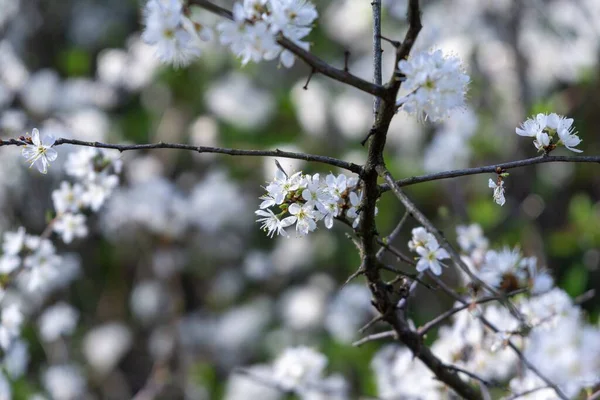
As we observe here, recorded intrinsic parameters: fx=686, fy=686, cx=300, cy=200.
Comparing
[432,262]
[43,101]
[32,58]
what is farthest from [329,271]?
[432,262]

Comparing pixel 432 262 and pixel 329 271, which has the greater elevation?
pixel 329 271

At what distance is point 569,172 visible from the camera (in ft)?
11.4

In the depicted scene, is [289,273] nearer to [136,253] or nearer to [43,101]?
[136,253]

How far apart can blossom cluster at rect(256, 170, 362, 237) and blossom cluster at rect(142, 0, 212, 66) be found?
8.1 inches

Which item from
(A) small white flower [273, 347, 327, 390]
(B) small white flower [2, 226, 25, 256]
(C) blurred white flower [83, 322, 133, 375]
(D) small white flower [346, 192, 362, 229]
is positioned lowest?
(D) small white flower [346, 192, 362, 229]

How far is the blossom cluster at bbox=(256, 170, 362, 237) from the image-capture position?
0.90m

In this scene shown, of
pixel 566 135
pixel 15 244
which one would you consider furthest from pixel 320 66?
pixel 15 244

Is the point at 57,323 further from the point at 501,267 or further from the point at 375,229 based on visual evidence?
the point at 375,229

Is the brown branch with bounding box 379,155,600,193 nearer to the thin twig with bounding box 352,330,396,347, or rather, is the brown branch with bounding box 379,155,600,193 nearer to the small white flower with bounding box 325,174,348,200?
the small white flower with bounding box 325,174,348,200

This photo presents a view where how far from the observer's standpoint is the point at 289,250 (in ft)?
11.6

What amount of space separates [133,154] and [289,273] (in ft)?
3.35

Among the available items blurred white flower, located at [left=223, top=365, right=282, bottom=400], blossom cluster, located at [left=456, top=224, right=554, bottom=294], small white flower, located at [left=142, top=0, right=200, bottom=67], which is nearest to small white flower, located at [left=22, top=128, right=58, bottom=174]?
small white flower, located at [left=142, top=0, right=200, bottom=67]

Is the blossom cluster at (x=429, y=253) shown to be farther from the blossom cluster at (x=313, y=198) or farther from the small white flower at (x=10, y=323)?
the small white flower at (x=10, y=323)

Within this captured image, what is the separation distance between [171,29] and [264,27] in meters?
0.14
